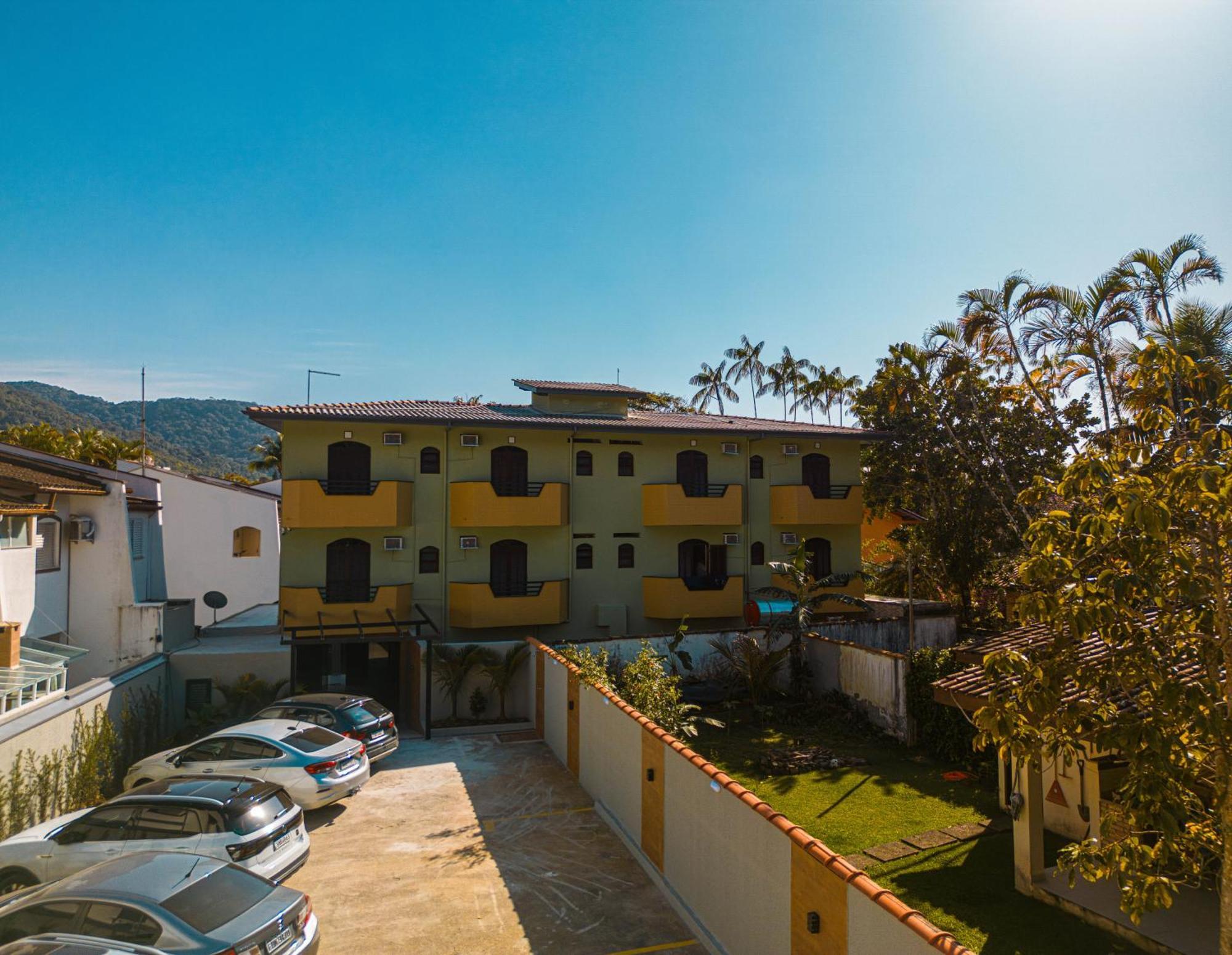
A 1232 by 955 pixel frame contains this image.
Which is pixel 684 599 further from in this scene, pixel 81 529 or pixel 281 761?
pixel 81 529

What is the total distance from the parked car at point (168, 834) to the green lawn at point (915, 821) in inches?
326

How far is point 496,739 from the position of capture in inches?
766

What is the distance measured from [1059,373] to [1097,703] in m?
21.9

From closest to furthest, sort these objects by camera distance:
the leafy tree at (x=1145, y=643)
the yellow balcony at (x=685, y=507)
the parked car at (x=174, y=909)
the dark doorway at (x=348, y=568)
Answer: the leafy tree at (x=1145, y=643) < the parked car at (x=174, y=909) < the dark doorway at (x=348, y=568) < the yellow balcony at (x=685, y=507)

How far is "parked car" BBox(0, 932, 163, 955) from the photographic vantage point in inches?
259

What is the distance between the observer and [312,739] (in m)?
14.1

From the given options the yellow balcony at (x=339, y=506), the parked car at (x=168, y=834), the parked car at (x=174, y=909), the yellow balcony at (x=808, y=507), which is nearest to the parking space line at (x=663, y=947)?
the parked car at (x=174, y=909)

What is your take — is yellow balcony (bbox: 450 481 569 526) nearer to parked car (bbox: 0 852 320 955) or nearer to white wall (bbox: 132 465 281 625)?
white wall (bbox: 132 465 281 625)

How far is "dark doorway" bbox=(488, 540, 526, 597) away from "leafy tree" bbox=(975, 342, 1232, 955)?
21.0 metres


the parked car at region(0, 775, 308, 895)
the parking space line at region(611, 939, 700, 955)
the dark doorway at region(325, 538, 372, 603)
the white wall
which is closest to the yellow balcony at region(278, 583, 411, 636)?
the dark doorway at region(325, 538, 372, 603)

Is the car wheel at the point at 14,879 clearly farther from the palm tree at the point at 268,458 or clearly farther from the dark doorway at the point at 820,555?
the palm tree at the point at 268,458

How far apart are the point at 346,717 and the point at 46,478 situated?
10.0 m

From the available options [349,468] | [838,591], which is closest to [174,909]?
[349,468]

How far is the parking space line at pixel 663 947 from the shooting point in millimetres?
9102
